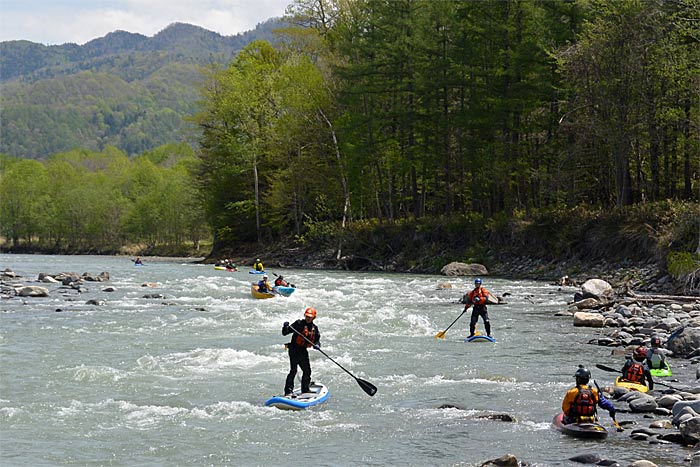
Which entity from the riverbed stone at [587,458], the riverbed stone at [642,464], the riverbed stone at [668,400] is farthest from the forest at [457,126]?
the riverbed stone at [642,464]

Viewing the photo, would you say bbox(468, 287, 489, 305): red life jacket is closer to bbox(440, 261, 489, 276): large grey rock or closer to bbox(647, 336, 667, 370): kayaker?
bbox(647, 336, 667, 370): kayaker

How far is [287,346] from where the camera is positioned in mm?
12727

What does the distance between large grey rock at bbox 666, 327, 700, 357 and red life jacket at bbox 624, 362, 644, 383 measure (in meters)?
3.57

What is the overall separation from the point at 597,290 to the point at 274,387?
47.1ft

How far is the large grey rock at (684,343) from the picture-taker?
16.0 m

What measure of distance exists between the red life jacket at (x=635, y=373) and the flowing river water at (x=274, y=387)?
1.16 meters

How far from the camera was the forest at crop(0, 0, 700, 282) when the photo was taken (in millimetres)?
31578

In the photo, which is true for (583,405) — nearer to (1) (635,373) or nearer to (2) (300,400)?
(1) (635,373)

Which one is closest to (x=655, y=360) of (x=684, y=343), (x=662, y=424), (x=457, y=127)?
(x=684, y=343)

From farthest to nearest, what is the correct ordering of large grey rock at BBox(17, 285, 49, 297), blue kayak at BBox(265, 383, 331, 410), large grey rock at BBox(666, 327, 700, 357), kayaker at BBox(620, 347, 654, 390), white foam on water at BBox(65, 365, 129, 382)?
large grey rock at BBox(17, 285, 49, 297)
large grey rock at BBox(666, 327, 700, 357)
white foam on water at BBox(65, 365, 129, 382)
kayaker at BBox(620, 347, 654, 390)
blue kayak at BBox(265, 383, 331, 410)

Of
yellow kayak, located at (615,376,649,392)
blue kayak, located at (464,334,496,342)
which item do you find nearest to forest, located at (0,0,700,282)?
blue kayak, located at (464,334,496,342)

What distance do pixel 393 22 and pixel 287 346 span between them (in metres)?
33.2

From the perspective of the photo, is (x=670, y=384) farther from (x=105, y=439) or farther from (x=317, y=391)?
(x=105, y=439)

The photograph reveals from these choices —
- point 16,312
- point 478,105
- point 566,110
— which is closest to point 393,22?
point 478,105
